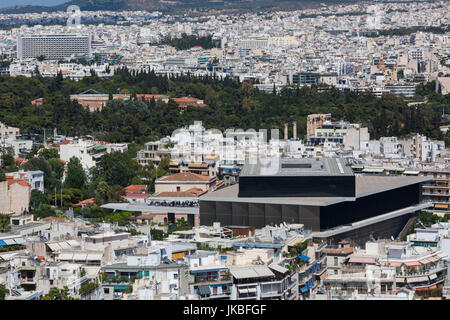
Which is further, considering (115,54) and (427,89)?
(115,54)

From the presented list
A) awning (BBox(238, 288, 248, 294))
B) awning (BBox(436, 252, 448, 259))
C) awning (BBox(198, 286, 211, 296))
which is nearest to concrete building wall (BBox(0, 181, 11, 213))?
awning (BBox(436, 252, 448, 259))

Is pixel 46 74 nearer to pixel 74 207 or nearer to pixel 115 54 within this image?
pixel 115 54

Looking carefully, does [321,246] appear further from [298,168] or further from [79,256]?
[298,168]

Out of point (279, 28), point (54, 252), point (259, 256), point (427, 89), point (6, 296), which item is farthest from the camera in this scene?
point (279, 28)

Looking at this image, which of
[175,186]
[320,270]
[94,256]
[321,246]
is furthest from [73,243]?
[175,186]
